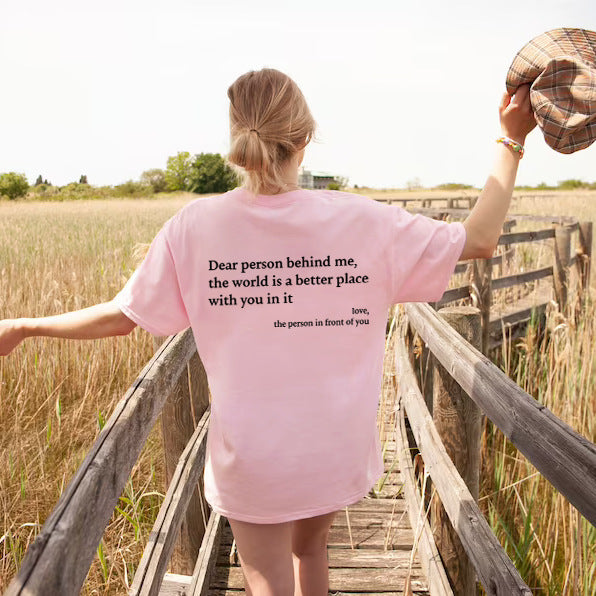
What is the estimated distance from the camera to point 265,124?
45.5 inches

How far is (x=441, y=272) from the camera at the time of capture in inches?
48.5

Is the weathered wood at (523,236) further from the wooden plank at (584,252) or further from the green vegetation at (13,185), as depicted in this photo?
the green vegetation at (13,185)

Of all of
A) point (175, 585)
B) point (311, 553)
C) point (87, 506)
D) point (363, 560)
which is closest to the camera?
point (87, 506)

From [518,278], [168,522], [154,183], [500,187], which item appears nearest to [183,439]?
[168,522]

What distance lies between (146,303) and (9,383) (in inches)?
99.3

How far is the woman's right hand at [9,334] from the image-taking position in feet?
4.22

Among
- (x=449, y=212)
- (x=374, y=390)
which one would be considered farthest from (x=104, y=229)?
(x=374, y=390)

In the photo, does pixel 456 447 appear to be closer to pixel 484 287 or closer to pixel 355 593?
pixel 355 593

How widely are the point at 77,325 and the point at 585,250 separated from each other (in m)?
6.29

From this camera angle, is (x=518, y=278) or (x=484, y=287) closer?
(x=484, y=287)

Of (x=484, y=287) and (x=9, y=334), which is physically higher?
(x=9, y=334)

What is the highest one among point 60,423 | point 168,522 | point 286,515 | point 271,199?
point 271,199

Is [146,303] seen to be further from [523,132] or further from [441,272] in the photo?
[523,132]

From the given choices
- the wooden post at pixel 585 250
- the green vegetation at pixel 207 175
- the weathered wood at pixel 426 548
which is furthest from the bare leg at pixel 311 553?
the green vegetation at pixel 207 175
